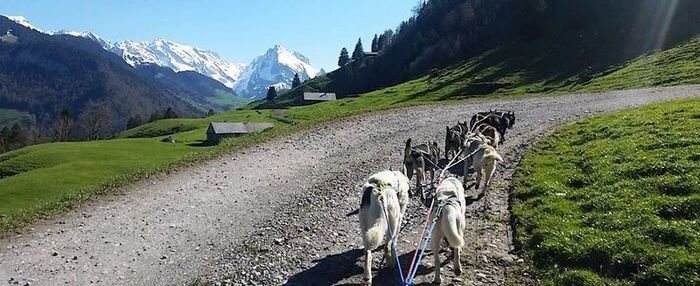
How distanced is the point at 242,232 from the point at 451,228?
7.07m

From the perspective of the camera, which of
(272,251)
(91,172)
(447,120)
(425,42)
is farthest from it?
(425,42)

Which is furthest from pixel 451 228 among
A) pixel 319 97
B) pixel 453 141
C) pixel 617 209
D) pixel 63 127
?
pixel 319 97

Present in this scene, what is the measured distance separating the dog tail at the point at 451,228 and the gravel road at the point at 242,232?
1174 millimetres

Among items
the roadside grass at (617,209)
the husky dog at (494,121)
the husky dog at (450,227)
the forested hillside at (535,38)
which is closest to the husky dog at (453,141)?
the husky dog at (494,121)

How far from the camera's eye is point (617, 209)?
38.0ft

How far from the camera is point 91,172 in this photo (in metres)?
64.5

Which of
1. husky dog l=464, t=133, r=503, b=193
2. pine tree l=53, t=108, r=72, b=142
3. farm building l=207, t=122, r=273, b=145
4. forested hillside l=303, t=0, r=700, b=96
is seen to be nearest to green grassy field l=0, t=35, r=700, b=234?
farm building l=207, t=122, r=273, b=145

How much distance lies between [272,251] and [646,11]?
122m

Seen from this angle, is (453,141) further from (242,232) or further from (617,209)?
(242,232)

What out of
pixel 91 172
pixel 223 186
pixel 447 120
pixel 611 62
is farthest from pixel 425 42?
pixel 223 186

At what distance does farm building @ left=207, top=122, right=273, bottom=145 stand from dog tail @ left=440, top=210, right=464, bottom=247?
105m

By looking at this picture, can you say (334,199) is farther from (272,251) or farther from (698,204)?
(698,204)

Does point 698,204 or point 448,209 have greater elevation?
point 448,209

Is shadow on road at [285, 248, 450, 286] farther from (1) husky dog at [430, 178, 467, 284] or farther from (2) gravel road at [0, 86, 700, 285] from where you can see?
(1) husky dog at [430, 178, 467, 284]
